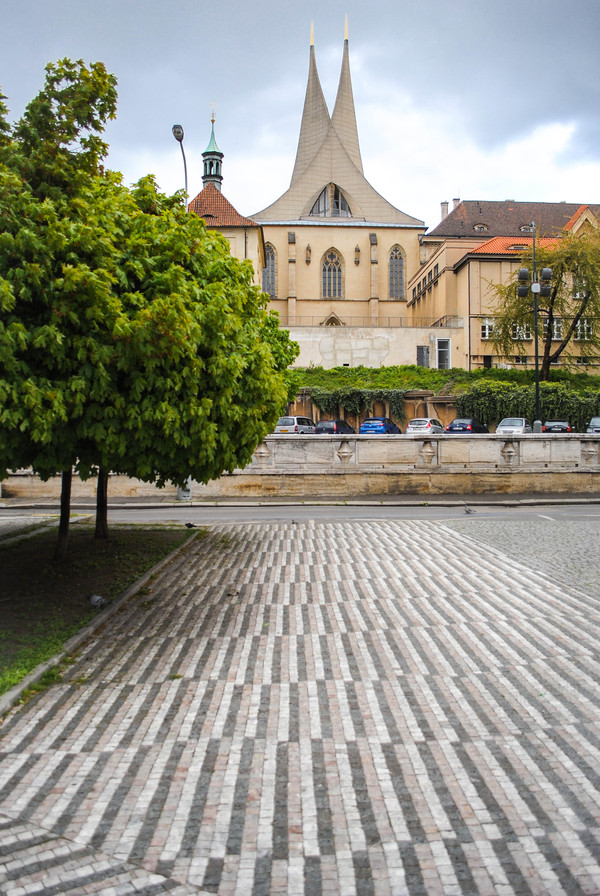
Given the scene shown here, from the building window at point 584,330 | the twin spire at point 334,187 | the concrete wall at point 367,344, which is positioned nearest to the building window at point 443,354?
the concrete wall at point 367,344

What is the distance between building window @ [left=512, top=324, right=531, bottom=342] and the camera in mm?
45062

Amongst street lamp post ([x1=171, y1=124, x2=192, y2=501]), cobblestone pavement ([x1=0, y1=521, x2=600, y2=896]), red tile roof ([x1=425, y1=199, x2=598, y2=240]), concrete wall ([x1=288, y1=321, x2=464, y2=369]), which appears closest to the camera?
cobblestone pavement ([x1=0, y1=521, x2=600, y2=896])

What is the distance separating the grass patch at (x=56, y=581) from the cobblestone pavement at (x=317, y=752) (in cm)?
51

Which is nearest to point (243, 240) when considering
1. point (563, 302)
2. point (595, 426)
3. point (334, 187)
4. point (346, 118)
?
point (334, 187)

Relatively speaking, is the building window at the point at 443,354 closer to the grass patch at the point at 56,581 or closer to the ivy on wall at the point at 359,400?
the ivy on wall at the point at 359,400

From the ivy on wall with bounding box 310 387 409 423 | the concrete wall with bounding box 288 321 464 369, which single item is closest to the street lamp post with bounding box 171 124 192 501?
the ivy on wall with bounding box 310 387 409 423

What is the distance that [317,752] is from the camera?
459 cm

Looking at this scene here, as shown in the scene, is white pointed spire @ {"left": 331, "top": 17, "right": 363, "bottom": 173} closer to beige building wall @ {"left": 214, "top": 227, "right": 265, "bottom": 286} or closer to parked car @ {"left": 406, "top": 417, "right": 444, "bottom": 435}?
beige building wall @ {"left": 214, "top": 227, "right": 265, "bottom": 286}

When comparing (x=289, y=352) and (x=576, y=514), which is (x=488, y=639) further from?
(x=289, y=352)

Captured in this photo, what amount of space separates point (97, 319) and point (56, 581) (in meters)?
3.95

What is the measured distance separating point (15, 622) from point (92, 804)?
3647 millimetres

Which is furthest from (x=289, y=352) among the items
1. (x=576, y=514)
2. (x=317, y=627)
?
(x=317, y=627)

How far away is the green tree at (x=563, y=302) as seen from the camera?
43.6 metres

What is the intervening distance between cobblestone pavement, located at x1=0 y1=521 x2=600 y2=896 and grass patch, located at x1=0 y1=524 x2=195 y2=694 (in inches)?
20.0
